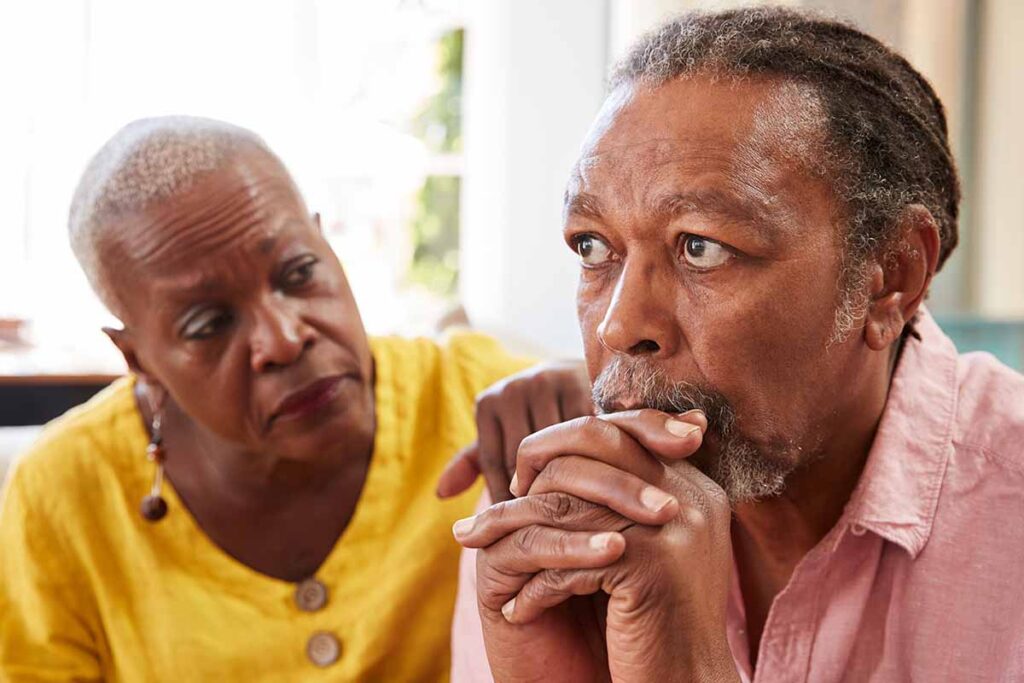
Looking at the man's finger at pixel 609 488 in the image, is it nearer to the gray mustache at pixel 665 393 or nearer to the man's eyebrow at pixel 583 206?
the gray mustache at pixel 665 393

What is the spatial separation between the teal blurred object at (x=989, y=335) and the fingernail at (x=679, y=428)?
8.49 ft

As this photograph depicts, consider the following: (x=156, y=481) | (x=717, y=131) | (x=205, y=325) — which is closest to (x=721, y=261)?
(x=717, y=131)

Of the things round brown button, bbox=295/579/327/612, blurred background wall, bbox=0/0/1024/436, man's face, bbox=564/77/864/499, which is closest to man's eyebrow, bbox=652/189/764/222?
man's face, bbox=564/77/864/499

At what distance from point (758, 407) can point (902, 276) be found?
0.27 metres

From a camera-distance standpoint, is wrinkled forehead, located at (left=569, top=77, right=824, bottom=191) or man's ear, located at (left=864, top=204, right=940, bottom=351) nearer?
wrinkled forehead, located at (left=569, top=77, right=824, bottom=191)

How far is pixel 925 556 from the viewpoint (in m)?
1.31

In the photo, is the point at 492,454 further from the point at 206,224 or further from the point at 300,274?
the point at 206,224

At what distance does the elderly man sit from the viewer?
45.6 inches

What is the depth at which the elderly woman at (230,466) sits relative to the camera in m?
1.82

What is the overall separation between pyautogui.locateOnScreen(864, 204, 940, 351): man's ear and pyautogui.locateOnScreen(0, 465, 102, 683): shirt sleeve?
1.41 m

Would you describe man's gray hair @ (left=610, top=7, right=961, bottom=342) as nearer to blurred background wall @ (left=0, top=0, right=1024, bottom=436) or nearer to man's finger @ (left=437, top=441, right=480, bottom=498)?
man's finger @ (left=437, top=441, right=480, bottom=498)

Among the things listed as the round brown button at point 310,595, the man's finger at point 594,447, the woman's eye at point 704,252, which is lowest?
the round brown button at point 310,595

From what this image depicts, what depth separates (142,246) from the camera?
5.94ft

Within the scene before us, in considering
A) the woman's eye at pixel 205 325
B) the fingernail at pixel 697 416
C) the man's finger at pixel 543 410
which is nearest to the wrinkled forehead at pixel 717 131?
the fingernail at pixel 697 416
